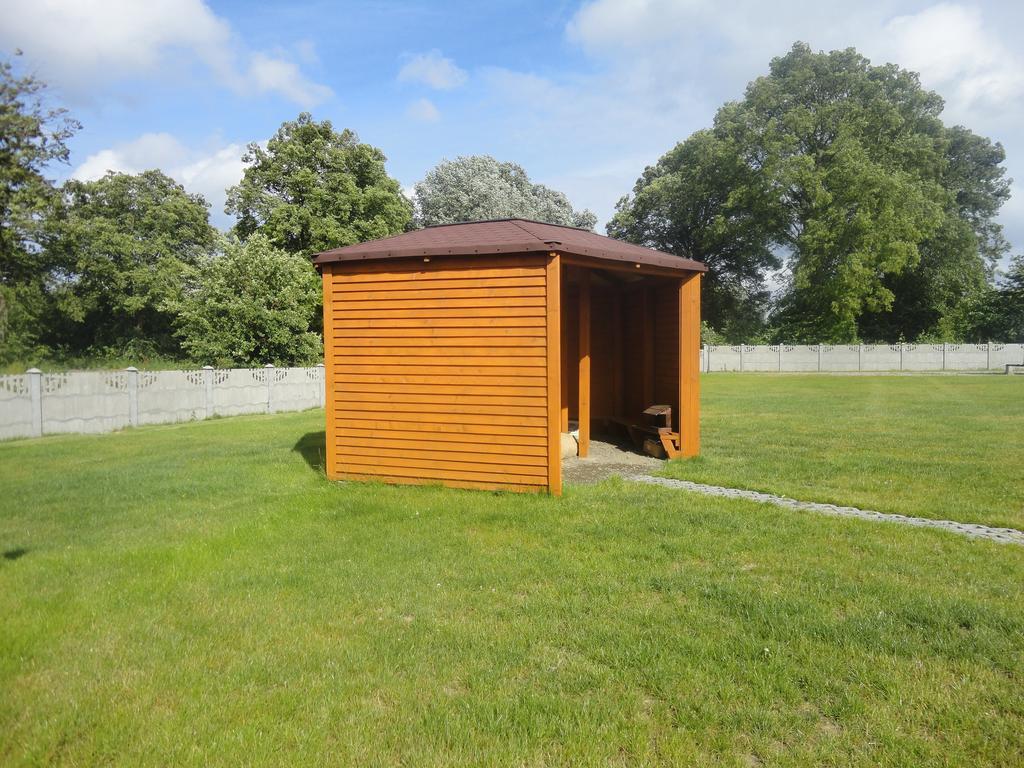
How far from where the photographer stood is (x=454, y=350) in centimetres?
804

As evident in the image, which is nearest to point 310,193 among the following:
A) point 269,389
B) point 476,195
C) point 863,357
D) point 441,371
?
point 476,195

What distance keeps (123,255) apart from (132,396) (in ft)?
71.9

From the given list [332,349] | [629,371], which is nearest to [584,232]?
[629,371]

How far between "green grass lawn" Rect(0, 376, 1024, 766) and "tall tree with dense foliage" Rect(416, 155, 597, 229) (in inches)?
1421

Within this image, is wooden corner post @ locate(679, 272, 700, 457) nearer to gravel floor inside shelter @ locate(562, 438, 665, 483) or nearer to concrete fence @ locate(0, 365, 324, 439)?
gravel floor inside shelter @ locate(562, 438, 665, 483)

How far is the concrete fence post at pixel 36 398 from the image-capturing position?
521 inches

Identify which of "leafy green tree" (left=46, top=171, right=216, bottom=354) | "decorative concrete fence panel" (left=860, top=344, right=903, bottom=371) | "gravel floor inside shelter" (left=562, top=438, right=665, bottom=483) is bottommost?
"gravel floor inside shelter" (left=562, top=438, right=665, bottom=483)

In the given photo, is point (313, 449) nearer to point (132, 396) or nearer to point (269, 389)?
point (132, 396)

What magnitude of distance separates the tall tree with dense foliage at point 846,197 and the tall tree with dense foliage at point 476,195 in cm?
775

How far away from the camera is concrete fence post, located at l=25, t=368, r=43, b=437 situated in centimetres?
1324

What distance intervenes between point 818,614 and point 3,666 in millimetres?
4682

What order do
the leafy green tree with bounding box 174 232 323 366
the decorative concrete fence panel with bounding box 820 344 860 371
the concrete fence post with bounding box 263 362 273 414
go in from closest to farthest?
the concrete fence post with bounding box 263 362 273 414 < the leafy green tree with bounding box 174 232 323 366 < the decorative concrete fence panel with bounding box 820 344 860 371

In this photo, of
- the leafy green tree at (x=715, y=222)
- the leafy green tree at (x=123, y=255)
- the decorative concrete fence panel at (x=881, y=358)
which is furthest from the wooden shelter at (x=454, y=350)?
the leafy green tree at (x=715, y=222)

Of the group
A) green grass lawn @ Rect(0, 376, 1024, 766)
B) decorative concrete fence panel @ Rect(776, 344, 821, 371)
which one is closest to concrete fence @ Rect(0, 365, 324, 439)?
green grass lawn @ Rect(0, 376, 1024, 766)
